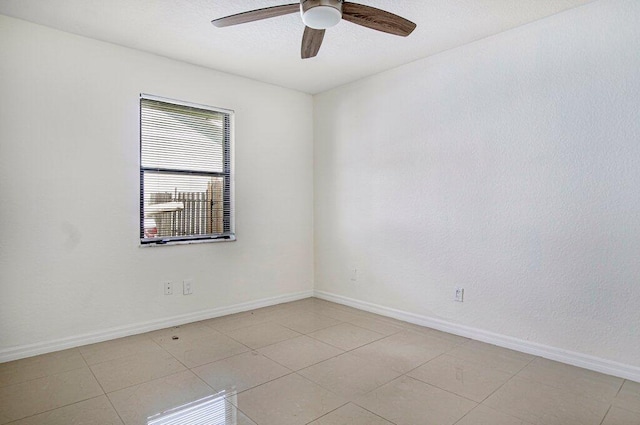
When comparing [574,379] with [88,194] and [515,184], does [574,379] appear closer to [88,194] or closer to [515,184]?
[515,184]

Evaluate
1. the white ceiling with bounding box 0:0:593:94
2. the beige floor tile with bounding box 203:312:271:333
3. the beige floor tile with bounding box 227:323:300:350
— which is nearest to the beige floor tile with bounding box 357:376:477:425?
the beige floor tile with bounding box 227:323:300:350

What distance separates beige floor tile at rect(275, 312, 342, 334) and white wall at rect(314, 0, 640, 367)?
1.88 feet

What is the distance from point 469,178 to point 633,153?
1.07m

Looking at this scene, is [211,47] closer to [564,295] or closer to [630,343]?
[564,295]

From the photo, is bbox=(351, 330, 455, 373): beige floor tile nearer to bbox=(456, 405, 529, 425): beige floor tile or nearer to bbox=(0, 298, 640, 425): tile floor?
bbox=(0, 298, 640, 425): tile floor

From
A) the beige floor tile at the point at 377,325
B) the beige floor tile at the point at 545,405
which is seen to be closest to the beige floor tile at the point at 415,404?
the beige floor tile at the point at 545,405

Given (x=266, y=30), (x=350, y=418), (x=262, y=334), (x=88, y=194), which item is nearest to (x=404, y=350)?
(x=350, y=418)

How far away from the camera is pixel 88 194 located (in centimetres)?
302

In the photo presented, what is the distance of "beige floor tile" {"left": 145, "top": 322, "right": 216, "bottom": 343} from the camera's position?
10.5ft

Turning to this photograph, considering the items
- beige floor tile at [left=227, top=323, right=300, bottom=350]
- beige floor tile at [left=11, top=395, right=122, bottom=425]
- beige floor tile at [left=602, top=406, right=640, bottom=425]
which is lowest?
beige floor tile at [left=602, top=406, right=640, bottom=425]

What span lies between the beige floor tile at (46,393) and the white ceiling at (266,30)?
8.13 feet

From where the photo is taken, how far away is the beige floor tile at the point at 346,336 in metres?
3.04

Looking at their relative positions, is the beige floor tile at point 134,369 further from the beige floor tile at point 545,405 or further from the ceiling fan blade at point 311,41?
the ceiling fan blade at point 311,41

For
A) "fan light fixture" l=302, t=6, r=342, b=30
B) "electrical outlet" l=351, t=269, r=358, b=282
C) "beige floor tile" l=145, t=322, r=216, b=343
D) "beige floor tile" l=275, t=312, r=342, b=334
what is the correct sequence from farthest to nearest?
"electrical outlet" l=351, t=269, r=358, b=282 < "beige floor tile" l=275, t=312, r=342, b=334 < "beige floor tile" l=145, t=322, r=216, b=343 < "fan light fixture" l=302, t=6, r=342, b=30
